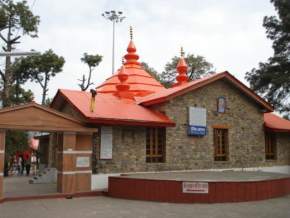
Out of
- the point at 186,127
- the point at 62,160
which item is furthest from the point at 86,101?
the point at 186,127

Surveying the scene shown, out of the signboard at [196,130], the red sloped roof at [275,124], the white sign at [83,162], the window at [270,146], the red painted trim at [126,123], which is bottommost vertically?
the white sign at [83,162]

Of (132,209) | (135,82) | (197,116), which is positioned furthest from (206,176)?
(135,82)

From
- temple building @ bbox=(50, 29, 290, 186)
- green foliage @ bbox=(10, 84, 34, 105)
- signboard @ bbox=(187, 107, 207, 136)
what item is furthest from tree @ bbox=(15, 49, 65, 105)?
signboard @ bbox=(187, 107, 207, 136)

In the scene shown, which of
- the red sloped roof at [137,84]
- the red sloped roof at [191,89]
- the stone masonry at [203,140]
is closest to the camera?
the stone masonry at [203,140]

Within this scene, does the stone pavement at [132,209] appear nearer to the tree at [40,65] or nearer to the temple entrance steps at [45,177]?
the temple entrance steps at [45,177]

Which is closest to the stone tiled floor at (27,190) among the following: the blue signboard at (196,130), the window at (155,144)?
the window at (155,144)

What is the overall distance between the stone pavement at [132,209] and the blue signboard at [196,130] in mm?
5277

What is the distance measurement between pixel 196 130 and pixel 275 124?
5942 mm

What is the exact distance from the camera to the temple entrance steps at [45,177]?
17781 mm

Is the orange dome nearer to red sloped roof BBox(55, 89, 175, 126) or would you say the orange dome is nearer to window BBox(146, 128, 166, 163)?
red sloped roof BBox(55, 89, 175, 126)

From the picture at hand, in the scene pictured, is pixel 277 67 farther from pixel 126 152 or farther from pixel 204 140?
pixel 126 152

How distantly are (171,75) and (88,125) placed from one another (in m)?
28.5

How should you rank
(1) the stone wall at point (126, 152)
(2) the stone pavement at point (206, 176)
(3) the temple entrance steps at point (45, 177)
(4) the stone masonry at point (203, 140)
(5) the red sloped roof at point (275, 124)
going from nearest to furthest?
(2) the stone pavement at point (206, 176) < (1) the stone wall at point (126, 152) < (4) the stone masonry at point (203, 140) < (3) the temple entrance steps at point (45, 177) < (5) the red sloped roof at point (275, 124)

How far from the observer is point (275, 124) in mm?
20422
